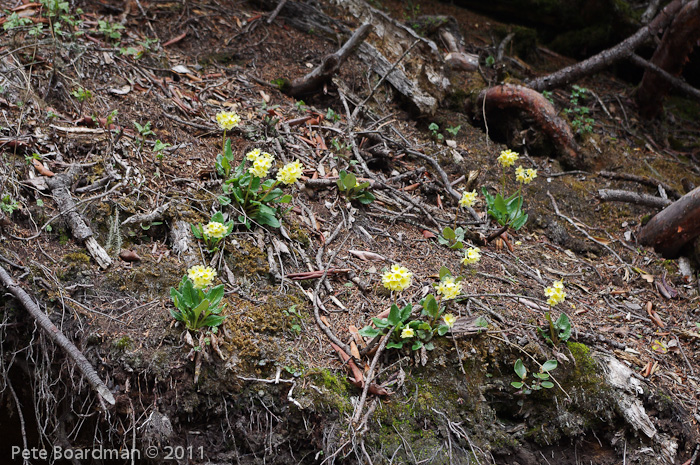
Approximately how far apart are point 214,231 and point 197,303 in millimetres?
470

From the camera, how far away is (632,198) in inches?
193

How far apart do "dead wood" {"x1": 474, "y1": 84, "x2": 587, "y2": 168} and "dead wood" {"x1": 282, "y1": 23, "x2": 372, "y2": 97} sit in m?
1.37

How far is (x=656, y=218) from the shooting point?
4562 millimetres

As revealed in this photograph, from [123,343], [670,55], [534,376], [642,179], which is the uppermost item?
[670,55]

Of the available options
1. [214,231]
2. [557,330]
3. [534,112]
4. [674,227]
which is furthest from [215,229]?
[674,227]

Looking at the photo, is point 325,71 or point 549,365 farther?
point 325,71

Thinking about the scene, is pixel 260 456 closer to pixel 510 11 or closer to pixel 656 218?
pixel 656 218

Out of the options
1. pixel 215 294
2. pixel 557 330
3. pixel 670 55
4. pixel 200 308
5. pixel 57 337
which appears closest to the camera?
pixel 57 337

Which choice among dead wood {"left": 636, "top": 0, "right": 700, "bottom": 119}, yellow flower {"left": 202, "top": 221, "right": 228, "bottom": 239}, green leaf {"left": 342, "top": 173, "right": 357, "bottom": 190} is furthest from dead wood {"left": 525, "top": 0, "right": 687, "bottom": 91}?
yellow flower {"left": 202, "top": 221, "right": 228, "bottom": 239}

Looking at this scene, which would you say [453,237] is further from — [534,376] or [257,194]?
[257,194]

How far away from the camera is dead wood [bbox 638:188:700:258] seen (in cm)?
429

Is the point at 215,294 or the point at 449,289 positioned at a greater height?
the point at 449,289

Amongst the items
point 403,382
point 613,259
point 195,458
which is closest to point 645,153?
point 613,259

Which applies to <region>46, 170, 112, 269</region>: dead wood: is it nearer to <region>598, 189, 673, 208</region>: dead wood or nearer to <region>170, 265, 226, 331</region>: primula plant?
<region>170, 265, 226, 331</region>: primula plant
